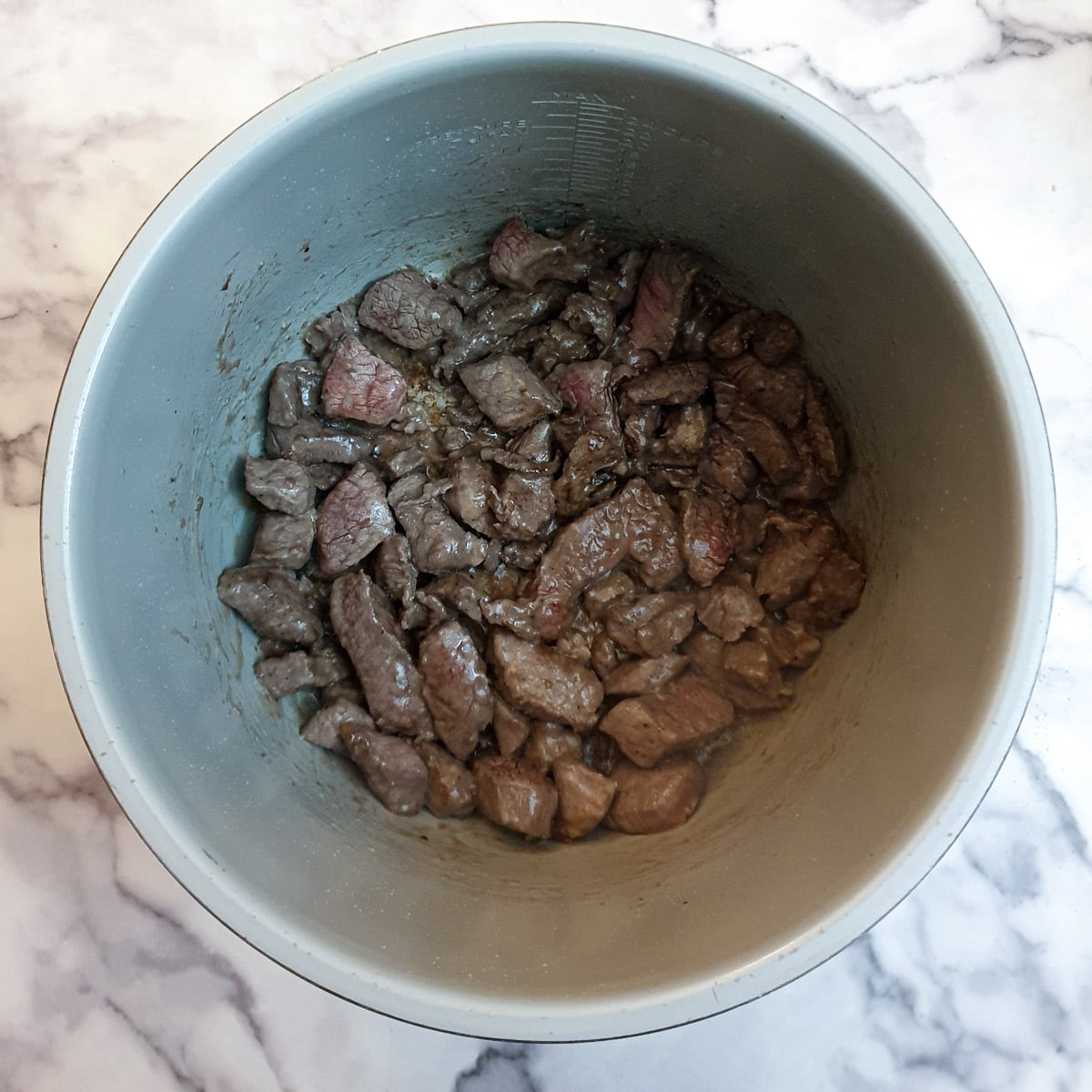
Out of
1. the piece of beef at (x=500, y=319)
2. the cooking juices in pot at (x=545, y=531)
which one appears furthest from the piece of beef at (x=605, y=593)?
the piece of beef at (x=500, y=319)

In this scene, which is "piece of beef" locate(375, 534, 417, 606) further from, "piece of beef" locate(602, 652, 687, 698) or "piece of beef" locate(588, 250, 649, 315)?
"piece of beef" locate(588, 250, 649, 315)

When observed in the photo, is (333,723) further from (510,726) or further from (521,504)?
(521,504)

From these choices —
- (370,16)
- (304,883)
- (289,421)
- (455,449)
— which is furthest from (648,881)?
(370,16)

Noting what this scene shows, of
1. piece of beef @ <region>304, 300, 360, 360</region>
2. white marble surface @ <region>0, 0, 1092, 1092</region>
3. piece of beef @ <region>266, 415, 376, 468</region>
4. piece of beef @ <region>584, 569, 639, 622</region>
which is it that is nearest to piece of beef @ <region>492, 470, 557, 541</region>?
piece of beef @ <region>584, 569, 639, 622</region>

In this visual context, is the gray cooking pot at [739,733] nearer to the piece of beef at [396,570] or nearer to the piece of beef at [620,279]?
the piece of beef at [620,279]

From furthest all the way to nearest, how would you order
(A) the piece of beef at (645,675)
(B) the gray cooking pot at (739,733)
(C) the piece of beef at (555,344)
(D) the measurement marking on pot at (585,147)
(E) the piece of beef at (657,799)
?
(C) the piece of beef at (555,344)
(A) the piece of beef at (645,675)
(E) the piece of beef at (657,799)
(D) the measurement marking on pot at (585,147)
(B) the gray cooking pot at (739,733)
